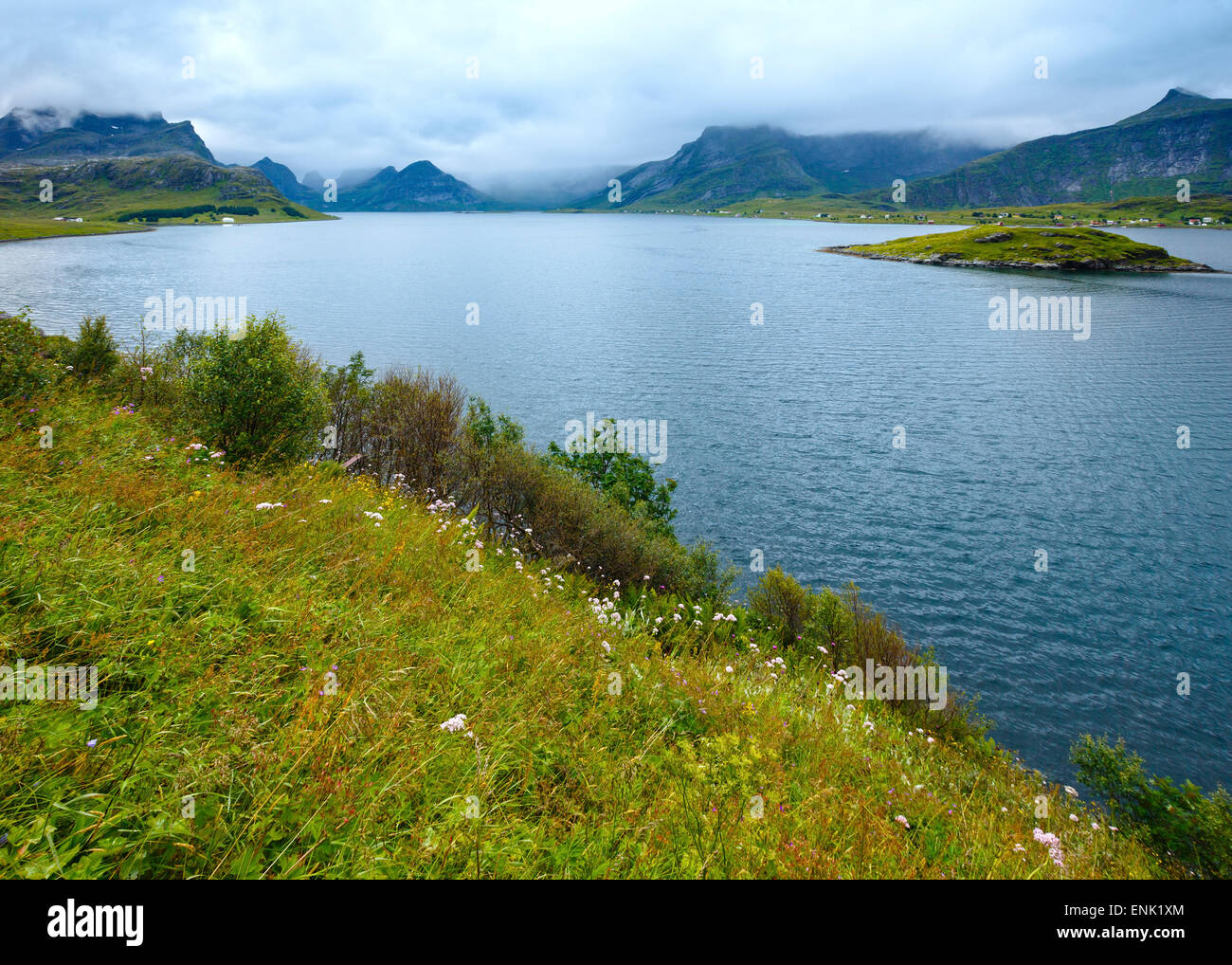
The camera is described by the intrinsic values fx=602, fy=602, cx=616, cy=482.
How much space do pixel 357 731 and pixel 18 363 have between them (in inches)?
599

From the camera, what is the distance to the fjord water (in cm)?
2791

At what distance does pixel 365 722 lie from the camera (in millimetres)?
6281

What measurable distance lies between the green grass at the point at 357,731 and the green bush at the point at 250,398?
7901mm

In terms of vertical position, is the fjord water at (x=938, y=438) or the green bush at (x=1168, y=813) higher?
the fjord water at (x=938, y=438)

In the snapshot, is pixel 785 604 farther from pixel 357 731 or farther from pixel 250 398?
pixel 357 731

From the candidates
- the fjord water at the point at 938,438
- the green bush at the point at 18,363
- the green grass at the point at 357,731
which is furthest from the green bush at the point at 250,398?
the fjord water at the point at 938,438

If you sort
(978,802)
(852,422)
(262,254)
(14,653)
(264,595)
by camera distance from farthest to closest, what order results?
(262,254), (852,422), (978,802), (264,595), (14,653)

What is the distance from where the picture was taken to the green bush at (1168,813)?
606 inches

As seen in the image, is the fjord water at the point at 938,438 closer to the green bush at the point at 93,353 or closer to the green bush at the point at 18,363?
the green bush at the point at 93,353
